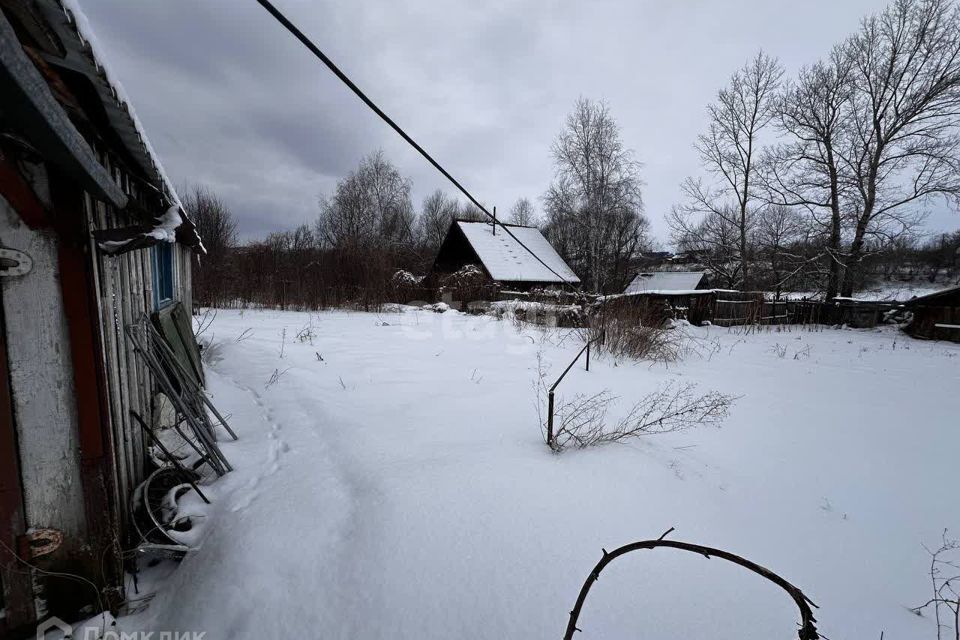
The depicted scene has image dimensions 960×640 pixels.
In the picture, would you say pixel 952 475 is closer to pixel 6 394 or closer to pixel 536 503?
pixel 536 503

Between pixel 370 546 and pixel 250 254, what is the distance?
15367mm

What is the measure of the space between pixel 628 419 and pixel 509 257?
624 inches

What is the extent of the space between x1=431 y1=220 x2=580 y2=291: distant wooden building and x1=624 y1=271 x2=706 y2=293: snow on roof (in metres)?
8.59

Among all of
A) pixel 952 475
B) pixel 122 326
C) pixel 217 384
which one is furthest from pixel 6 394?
pixel 952 475

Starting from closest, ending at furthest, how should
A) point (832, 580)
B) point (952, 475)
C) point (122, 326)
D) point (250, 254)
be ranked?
1. point (832, 580)
2. point (122, 326)
3. point (952, 475)
4. point (250, 254)

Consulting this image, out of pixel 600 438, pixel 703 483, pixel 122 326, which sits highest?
pixel 122 326

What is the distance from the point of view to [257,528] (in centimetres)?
198

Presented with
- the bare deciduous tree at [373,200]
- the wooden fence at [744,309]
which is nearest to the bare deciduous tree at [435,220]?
the bare deciduous tree at [373,200]

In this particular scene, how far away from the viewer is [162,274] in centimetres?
399

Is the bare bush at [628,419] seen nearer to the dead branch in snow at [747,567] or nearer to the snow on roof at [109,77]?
the dead branch in snow at [747,567]

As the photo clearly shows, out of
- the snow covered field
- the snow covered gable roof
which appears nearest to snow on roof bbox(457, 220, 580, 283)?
the snow covered field

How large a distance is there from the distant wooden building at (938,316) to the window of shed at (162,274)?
17.4m

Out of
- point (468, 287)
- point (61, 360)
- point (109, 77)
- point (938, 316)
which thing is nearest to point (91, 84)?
point (109, 77)

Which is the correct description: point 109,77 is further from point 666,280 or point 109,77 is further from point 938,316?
point 666,280
